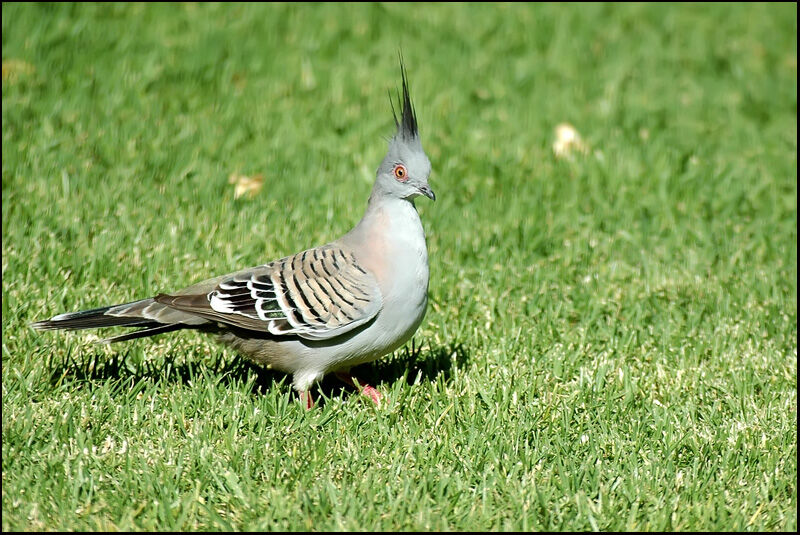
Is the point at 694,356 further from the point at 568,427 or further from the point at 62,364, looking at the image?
the point at 62,364

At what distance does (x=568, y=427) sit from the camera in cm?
452

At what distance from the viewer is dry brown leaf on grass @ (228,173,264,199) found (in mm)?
6684

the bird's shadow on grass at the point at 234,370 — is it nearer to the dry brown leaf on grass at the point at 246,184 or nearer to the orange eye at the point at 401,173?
the orange eye at the point at 401,173

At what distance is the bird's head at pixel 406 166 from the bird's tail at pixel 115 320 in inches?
47.7

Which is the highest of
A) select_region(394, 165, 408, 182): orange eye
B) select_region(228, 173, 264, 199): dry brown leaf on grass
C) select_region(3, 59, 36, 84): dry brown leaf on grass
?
select_region(3, 59, 36, 84): dry brown leaf on grass

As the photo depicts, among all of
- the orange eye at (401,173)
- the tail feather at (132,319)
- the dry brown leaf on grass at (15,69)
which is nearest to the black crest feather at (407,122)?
the orange eye at (401,173)

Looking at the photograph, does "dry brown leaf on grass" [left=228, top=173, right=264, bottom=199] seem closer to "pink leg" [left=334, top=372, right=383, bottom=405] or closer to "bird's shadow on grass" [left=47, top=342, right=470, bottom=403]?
"bird's shadow on grass" [left=47, top=342, right=470, bottom=403]

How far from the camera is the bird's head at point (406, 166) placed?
457cm

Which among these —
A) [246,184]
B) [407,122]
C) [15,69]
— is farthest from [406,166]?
[15,69]

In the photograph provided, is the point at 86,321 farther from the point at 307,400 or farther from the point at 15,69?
the point at 15,69

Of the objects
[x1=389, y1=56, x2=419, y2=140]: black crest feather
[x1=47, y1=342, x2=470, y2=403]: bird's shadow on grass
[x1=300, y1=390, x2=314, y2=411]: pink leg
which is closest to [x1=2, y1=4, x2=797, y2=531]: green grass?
[x1=47, y1=342, x2=470, y2=403]: bird's shadow on grass

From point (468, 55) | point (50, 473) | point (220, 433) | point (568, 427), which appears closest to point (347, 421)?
point (220, 433)

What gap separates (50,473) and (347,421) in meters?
1.34

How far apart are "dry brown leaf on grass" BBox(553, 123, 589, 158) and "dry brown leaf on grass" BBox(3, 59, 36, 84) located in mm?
4267
